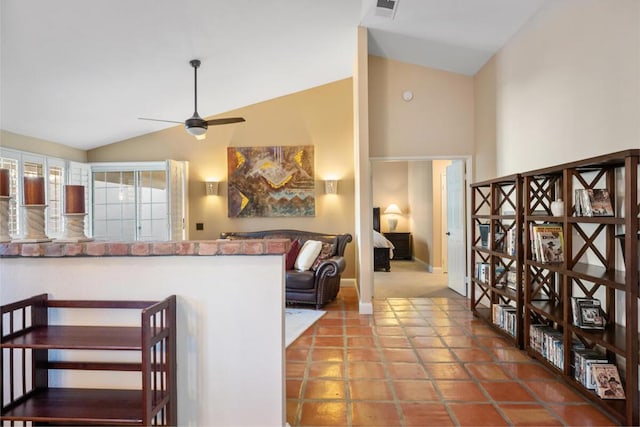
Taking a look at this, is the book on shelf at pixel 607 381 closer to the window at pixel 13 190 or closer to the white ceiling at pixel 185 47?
the white ceiling at pixel 185 47

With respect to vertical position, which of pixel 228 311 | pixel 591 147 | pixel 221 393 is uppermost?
pixel 591 147

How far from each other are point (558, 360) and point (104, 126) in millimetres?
6297

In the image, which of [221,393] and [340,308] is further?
[340,308]

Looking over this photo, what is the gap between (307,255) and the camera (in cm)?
481

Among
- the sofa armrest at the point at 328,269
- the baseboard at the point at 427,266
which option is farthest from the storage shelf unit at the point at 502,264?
the baseboard at the point at 427,266

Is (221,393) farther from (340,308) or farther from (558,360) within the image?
(340,308)

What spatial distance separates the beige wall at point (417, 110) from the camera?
187 inches

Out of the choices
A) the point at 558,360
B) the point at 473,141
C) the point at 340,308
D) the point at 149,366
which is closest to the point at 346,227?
the point at 340,308

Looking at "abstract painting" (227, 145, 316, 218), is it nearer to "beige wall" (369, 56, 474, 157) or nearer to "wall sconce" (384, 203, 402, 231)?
"beige wall" (369, 56, 474, 157)

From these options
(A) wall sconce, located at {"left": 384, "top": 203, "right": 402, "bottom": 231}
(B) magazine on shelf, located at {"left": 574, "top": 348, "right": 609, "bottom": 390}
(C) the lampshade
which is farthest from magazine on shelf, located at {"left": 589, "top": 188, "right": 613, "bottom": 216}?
(C) the lampshade

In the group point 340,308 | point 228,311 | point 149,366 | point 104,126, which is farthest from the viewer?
point 104,126

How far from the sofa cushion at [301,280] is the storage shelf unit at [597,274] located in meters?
2.42

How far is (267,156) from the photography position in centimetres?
600

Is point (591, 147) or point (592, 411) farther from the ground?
point (591, 147)
